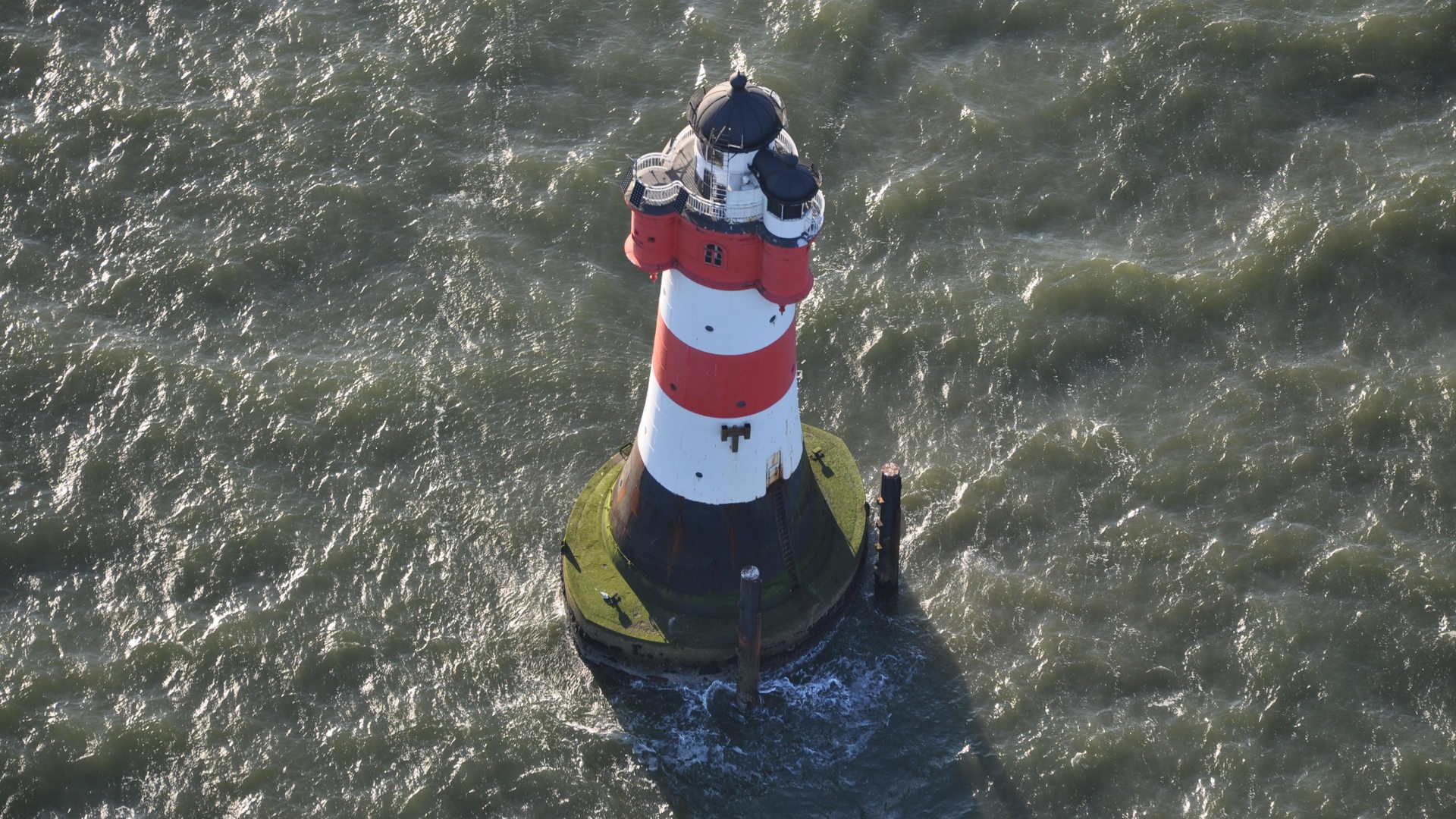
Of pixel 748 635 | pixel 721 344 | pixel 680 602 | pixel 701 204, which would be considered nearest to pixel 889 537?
pixel 748 635

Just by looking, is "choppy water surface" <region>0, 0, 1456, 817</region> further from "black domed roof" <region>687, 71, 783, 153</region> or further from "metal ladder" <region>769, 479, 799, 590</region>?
"black domed roof" <region>687, 71, 783, 153</region>

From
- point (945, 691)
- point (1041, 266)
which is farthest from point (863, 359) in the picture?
point (945, 691)

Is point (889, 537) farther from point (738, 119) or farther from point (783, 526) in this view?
point (738, 119)

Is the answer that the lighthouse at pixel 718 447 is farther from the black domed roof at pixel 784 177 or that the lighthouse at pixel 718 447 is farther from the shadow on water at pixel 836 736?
the shadow on water at pixel 836 736

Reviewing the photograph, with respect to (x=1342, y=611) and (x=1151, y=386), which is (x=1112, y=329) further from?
(x=1342, y=611)

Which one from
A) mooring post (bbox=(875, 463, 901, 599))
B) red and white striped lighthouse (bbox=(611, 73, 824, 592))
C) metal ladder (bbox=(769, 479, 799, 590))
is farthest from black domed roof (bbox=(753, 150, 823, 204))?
mooring post (bbox=(875, 463, 901, 599))

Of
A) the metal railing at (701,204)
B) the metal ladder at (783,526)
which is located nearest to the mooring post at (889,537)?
the metal ladder at (783,526)
